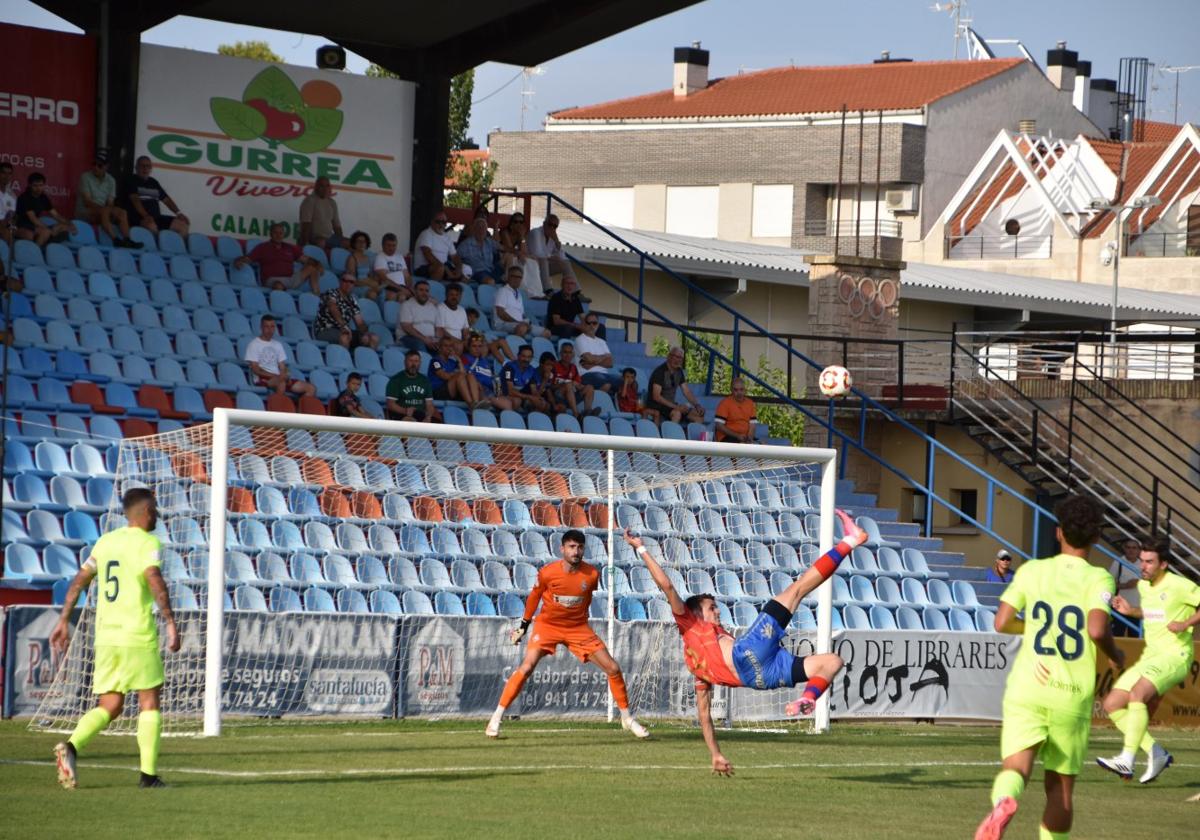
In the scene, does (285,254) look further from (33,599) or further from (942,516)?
(942,516)

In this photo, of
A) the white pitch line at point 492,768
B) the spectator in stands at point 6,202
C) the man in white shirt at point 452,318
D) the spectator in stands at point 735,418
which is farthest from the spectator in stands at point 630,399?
the white pitch line at point 492,768

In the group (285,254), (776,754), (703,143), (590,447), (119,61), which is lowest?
(776,754)

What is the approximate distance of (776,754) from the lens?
13844 mm

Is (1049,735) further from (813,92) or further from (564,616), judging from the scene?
(813,92)

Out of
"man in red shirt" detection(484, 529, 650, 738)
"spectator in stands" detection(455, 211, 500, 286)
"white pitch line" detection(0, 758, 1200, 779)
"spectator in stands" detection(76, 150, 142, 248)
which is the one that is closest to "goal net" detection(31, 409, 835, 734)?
"man in red shirt" detection(484, 529, 650, 738)

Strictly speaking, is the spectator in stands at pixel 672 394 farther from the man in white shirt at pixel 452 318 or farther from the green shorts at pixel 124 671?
the green shorts at pixel 124 671

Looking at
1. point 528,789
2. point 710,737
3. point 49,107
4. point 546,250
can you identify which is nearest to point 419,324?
point 546,250

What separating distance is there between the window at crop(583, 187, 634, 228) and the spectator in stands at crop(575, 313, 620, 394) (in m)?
37.8

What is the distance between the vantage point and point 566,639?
46.6ft

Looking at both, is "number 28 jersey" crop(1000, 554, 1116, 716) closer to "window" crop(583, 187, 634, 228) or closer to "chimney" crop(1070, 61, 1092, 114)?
"window" crop(583, 187, 634, 228)

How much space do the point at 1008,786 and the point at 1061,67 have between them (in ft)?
207

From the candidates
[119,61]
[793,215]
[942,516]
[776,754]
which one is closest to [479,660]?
[776,754]

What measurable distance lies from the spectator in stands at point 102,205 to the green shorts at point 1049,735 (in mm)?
14517

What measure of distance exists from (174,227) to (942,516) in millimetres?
15218
